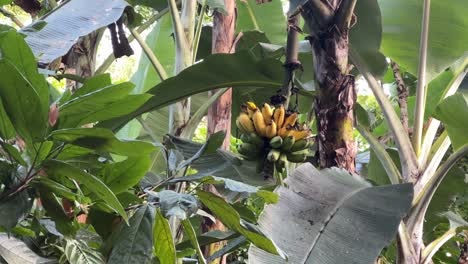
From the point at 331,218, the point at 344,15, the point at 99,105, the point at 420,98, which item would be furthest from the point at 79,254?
the point at 420,98

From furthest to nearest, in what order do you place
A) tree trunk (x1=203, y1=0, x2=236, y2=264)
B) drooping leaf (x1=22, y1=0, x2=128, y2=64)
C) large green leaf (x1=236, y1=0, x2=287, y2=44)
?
large green leaf (x1=236, y1=0, x2=287, y2=44), tree trunk (x1=203, y1=0, x2=236, y2=264), drooping leaf (x1=22, y1=0, x2=128, y2=64)

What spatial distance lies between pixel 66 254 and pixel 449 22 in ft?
4.37

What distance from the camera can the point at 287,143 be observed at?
1.14 m

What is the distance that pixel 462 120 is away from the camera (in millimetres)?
1224

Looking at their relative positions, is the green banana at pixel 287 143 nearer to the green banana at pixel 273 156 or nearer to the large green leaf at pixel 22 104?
the green banana at pixel 273 156

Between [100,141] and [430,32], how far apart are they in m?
1.24

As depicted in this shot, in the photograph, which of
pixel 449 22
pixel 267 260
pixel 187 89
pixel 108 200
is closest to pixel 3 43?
pixel 108 200

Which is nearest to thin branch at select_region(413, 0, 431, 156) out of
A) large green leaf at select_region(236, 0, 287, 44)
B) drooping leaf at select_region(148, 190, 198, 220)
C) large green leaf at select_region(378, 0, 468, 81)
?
large green leaf at select_region(378, 0, 468, 81)

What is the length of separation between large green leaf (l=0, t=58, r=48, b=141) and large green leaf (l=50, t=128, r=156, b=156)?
0.02 meters

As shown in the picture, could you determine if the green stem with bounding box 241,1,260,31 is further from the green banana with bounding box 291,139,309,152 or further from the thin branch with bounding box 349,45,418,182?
the green banana with bounding box 291,139,309,152

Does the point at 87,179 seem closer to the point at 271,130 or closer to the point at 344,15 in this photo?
the point at 271,130

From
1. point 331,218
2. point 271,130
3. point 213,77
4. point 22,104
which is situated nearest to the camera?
point 22,104

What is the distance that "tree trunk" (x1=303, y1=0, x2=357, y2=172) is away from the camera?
1122mm

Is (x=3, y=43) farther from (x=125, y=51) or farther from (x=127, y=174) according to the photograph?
(x=125, y=51)
